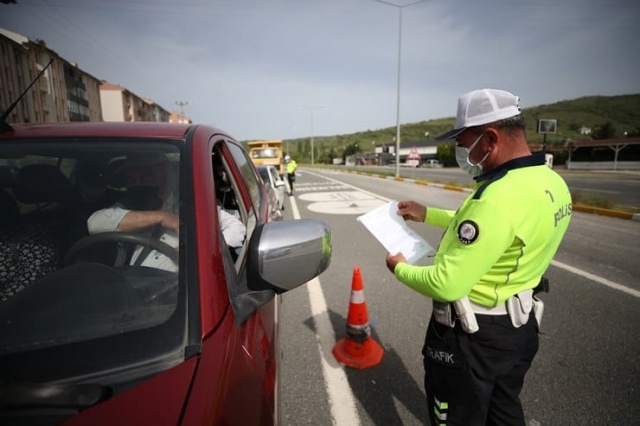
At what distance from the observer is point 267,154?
2277 cm

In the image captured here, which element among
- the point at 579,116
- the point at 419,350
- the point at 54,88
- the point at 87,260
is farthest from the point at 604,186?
the point at 579,116

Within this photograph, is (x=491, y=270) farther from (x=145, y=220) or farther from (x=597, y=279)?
(x=597, y=279)

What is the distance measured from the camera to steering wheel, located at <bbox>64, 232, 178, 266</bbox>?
120cm

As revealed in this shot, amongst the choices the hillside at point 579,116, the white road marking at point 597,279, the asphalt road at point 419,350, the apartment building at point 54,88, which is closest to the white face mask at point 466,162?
the asphalt road at point 419,350

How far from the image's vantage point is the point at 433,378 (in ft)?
5.11

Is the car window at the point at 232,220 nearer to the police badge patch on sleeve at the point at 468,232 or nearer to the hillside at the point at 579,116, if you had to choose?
the police badge patch on sleeve at the point at 468,232

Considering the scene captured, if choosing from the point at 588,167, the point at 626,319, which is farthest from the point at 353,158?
the point at 626,319

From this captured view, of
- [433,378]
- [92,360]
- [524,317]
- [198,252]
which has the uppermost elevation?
[198,252]

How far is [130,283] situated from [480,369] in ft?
4.77

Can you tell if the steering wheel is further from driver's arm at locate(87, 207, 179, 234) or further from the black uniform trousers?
the black uniform trousers

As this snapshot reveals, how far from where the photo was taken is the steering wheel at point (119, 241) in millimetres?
1204

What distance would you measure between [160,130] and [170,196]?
1.75 ft

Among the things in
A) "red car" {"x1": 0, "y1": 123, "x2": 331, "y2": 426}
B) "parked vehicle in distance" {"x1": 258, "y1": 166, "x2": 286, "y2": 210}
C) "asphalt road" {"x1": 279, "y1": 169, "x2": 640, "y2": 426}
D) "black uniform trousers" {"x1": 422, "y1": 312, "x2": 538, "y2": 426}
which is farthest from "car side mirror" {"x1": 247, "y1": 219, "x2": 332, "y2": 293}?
"parked vehicle in distance" {"x1": 258, "y1": 166, "x2": 286, "y2": 210}

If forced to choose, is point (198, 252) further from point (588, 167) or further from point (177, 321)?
point (588, 167)
